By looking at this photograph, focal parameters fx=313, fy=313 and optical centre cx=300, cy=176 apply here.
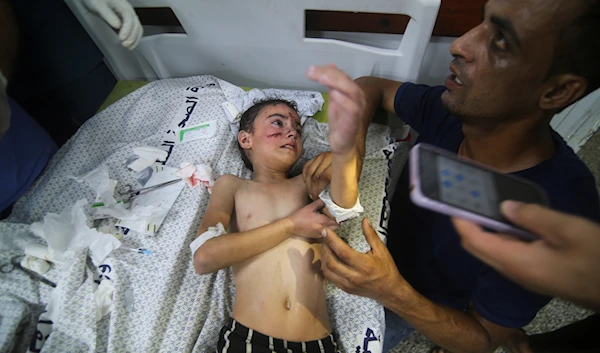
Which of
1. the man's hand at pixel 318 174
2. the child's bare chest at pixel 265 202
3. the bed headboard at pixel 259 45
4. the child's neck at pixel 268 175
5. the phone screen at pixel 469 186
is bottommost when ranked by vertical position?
the child's neck at pixel 268 175

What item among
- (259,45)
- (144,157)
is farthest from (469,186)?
(144,157)

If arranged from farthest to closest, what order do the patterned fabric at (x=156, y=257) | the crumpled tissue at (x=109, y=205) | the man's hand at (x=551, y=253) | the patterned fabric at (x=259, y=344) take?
the crumpled tissue at (x=109, y=205) < the patterned fabric at (x=156, y=257) < the patterned fabric at (x=259, y=344) < the man's hand at (x=551, y=253)

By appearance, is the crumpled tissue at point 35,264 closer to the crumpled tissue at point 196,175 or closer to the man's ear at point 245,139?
the crumpled tissue at point 196,175

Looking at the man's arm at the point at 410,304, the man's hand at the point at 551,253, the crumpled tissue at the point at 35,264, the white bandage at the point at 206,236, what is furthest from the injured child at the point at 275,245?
the crumpled tissue at the point at 35,264

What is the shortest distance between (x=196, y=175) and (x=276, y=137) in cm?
47

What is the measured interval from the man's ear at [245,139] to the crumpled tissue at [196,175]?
227 millimetres

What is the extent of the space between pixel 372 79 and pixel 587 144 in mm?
1730

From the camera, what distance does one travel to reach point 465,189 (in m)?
0.69

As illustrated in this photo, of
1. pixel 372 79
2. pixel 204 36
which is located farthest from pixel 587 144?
pixel 204 36

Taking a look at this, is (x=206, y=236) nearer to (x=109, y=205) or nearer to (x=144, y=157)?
(x=109, y=205)

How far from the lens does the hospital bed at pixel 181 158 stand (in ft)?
4.20

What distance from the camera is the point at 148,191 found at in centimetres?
165

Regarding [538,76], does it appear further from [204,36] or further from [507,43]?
[204,36]

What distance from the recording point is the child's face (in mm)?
1560
